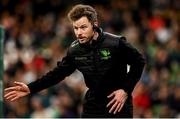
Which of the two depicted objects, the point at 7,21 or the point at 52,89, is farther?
the point at 7,21

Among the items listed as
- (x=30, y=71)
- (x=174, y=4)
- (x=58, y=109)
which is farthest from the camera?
(x=174, y=4)

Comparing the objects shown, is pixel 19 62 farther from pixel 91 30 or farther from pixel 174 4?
pixel 91 30

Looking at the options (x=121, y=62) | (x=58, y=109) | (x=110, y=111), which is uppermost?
(x=121, y=62)

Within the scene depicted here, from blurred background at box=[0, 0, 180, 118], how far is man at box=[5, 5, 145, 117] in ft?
15.5

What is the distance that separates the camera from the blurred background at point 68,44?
497 inches

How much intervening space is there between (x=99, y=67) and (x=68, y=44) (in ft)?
25.6

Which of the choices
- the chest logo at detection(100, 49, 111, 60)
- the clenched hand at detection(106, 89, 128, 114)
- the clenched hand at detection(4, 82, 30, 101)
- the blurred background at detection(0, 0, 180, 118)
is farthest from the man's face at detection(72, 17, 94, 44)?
the blurred background at detection(0, 0, 180, 118)

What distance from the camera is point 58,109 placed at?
1256cm

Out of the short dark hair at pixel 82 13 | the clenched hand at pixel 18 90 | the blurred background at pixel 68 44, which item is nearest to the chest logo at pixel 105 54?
the short dark hair at pixel 82 13

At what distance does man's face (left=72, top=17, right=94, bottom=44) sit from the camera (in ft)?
23.0

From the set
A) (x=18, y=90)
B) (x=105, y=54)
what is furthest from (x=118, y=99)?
(x=18, y=90)

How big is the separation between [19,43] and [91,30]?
28.1 feet

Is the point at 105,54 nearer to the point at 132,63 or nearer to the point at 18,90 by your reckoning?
the point at 132,63

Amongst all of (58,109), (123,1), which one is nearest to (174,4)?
(123,1)
